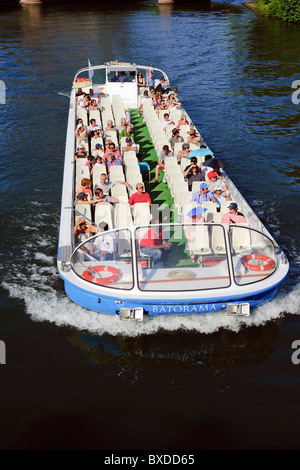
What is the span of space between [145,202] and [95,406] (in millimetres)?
5175

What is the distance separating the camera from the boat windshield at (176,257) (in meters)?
9.51

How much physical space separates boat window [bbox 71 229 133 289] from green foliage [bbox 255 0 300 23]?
4745 centimetres

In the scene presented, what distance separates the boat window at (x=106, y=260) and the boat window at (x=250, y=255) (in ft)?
7.10

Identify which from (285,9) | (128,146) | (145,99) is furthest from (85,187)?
(285,9)

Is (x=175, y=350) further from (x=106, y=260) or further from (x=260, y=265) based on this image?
(x=260, y=265)

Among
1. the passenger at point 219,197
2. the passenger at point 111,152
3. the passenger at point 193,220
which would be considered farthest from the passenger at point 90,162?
the passenger at point 193,220

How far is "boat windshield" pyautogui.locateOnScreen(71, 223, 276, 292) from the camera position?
31.2 feet

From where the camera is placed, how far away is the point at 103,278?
31.6ft

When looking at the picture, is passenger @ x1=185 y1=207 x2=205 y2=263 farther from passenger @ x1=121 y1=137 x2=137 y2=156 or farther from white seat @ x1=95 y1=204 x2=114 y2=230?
passenger @ x1=121 y1=137 x2=137 y2=156

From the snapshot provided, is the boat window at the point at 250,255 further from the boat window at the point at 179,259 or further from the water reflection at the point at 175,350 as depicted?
the water reflection at the point at 175,350

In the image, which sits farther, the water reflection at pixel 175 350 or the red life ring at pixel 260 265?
the red life ring at pixel 260 265

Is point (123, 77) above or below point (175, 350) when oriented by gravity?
above

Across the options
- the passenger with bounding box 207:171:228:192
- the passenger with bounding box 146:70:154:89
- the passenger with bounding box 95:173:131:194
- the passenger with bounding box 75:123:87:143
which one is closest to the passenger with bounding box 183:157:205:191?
the passenger with bounding box 207:171:228:192

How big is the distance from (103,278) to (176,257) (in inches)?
60.5
